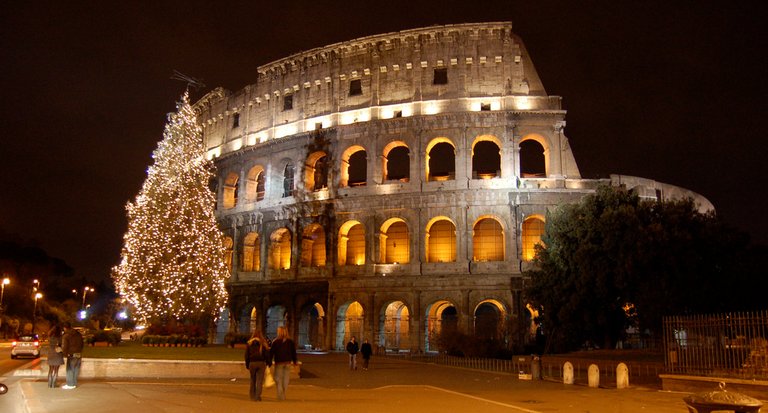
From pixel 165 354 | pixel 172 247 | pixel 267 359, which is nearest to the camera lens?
pixel 267 359

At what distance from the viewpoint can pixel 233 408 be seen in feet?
34.3

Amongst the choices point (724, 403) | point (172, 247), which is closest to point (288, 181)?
point (172, 247)

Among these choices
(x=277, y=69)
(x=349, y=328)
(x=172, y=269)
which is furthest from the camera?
(x=277, y=69)

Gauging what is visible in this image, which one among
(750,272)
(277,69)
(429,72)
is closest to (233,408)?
(750,272)

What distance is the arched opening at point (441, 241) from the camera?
112 ft

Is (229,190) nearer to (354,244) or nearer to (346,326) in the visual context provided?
(354,244)

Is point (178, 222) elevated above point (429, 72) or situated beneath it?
situated beneath

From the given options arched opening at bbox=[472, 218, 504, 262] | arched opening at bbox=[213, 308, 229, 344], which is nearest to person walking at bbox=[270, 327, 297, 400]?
arched opening at bbox=[472, 218, 504, 262]

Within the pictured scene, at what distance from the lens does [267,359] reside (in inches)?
456

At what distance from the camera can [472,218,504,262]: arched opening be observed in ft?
111

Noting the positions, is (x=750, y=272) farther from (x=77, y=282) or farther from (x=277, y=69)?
(x=77, y=282)

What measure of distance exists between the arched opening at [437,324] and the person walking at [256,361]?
18.8 m

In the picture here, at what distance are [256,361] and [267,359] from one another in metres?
0.30

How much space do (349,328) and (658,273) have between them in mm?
16993
